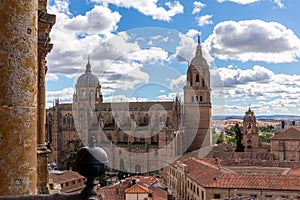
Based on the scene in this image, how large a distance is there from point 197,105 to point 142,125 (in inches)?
366

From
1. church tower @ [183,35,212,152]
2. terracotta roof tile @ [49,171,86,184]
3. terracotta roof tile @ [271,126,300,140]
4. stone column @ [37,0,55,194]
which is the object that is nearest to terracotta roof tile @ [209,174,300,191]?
terracotta roof tile @ [49,171,86,184]

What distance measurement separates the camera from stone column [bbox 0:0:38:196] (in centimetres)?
339

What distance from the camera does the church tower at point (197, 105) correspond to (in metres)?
53.5

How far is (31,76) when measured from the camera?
3.61m

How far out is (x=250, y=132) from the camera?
181 feet

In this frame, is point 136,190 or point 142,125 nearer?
point 136,190

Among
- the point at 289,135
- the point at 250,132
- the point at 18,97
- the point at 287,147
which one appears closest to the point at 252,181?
the point at 287,147

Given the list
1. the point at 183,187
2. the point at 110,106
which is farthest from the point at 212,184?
the point at 110,106

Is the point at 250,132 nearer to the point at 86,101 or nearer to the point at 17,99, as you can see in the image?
the point at 86,101

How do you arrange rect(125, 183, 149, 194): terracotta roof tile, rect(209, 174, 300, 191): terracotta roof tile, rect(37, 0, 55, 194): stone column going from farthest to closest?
rect(209, 174, 300, 191): terracotta roof tile → rect(125, 183, 149, 194): terracotta roof tile → rect(37, 0, 55, 194): stone column

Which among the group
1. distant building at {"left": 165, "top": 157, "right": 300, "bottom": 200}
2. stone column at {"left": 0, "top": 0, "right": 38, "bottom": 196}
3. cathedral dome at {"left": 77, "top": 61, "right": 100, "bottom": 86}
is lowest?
distant building at {"left": 165, "top": 157, "right": 300, "bottom": 200}

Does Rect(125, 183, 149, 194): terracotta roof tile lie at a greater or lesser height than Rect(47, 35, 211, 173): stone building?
lesser

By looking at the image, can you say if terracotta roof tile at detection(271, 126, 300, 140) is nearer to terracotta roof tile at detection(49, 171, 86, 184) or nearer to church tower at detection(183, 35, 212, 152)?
church tower at detection(183, 35, 212, 152)

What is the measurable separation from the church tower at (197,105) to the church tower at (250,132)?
568 centimetres
